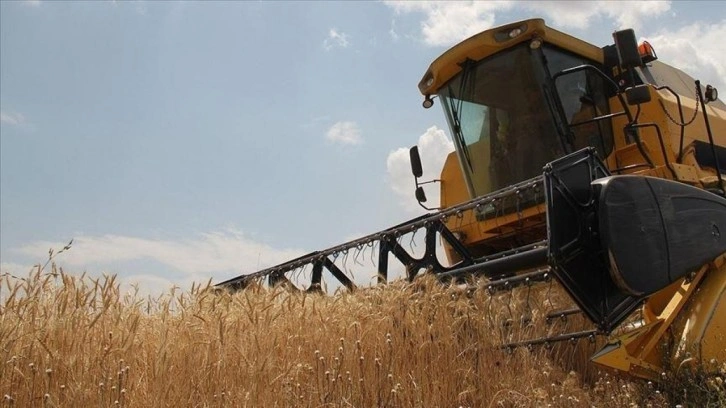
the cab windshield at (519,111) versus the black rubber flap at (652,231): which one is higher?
the cab windshield at (519,111)

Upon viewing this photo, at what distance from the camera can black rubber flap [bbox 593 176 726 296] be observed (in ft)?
9.38

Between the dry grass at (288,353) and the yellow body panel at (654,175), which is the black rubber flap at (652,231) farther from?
the dry grass at (288,353)

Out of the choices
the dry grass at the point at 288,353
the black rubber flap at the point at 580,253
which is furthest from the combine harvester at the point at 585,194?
the dry grass at the point at 288,353

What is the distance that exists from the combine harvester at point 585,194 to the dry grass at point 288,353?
0.23 m

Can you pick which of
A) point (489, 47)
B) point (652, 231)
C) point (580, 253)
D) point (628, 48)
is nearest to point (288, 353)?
point (580, 253)

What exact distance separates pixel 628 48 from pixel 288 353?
2769mm

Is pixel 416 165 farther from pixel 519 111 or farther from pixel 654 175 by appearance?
pixel 654 175

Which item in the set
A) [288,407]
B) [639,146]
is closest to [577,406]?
[288,407]

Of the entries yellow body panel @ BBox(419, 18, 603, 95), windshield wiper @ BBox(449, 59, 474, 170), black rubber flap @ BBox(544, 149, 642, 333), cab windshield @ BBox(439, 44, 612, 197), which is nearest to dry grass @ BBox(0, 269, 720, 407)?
black rubber flap @ BBox(544, 149, 642, 333)

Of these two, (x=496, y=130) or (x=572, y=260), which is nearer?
(x=572, y=260)

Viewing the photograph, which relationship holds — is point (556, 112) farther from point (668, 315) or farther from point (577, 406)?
point (577, 406)

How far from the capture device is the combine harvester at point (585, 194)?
2953 millimetres

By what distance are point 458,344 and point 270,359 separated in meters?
1.15

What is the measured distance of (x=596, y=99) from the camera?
505 cm
